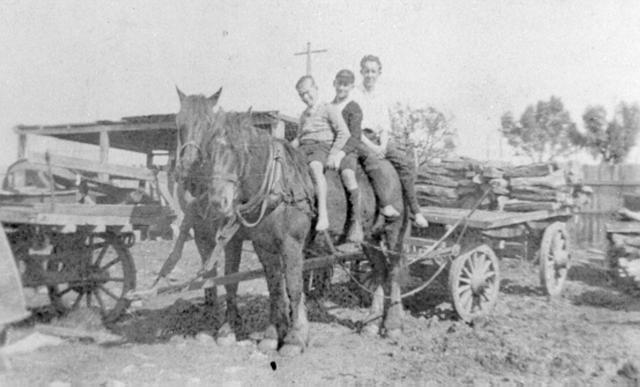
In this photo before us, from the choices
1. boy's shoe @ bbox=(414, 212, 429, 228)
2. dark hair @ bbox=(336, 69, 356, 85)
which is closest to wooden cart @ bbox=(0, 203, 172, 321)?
dark hair @ bbox=(336, 69, 356, 85)

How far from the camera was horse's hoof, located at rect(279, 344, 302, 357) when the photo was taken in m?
5.57

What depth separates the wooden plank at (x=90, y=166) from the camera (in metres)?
6.06

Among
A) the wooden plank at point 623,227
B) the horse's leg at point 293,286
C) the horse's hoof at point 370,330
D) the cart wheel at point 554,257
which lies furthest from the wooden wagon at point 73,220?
the wooden plank at point 623,227

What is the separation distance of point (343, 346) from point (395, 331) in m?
0.84

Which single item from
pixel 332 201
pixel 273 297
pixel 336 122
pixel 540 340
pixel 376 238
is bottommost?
pixel 540 340

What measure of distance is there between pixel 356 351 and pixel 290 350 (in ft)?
2.61

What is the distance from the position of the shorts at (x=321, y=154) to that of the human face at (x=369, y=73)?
0.98m

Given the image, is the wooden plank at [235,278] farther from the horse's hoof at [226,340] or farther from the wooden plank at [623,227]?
the wooden plank at [623,227]

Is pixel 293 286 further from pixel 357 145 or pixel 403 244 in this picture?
pixel 403 244

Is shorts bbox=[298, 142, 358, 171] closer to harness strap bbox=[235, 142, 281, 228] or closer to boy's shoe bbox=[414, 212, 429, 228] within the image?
harness strap bbox=[235, 142, 281, 228]

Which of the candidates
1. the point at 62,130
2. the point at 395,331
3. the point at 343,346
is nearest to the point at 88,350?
the point at 343,346

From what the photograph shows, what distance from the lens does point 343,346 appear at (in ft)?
20.1

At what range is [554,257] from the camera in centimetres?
Answer: 906

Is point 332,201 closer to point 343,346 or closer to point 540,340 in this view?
point 343,346
